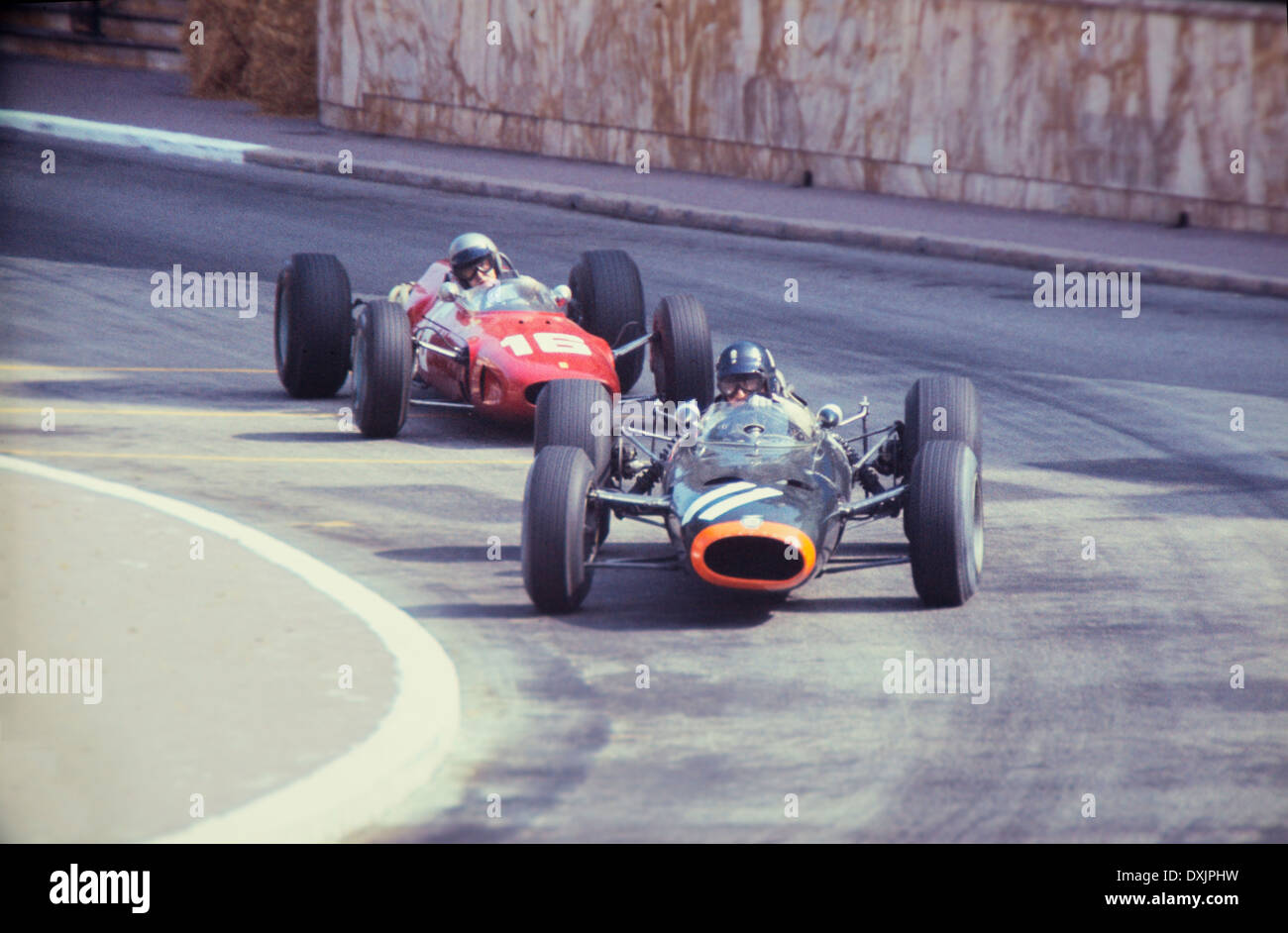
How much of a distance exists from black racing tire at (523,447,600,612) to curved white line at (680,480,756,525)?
47 centimetres

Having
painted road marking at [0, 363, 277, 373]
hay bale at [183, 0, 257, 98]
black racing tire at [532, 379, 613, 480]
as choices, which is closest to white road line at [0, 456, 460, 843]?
black racing tire at [532, 379, 613, 480]

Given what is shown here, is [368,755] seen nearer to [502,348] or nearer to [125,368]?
[502,348]

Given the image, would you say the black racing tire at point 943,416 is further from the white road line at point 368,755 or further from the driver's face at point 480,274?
the driver's face at point 480,274

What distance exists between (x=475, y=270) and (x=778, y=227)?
971cm

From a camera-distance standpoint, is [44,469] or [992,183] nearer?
[44,469]

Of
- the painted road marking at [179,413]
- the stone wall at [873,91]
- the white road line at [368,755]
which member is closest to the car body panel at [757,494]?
the white road line at [368,755]

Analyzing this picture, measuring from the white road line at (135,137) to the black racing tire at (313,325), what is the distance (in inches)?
529

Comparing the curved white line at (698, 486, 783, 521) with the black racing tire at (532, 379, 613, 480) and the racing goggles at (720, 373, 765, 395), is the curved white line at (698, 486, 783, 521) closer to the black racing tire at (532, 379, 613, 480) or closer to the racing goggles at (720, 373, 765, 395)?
the racing goggles at (720, 373, 765, 395)

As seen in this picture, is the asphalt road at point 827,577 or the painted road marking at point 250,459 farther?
the painted road marking at point 250,459

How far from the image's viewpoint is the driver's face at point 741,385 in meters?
10.5

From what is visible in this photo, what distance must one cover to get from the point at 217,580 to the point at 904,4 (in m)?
18.5

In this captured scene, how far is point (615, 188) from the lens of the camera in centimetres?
2572

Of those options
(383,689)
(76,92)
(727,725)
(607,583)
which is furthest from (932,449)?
(76,92)

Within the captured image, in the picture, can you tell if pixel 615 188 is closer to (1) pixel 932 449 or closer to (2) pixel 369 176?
(2) pixel 369 176
